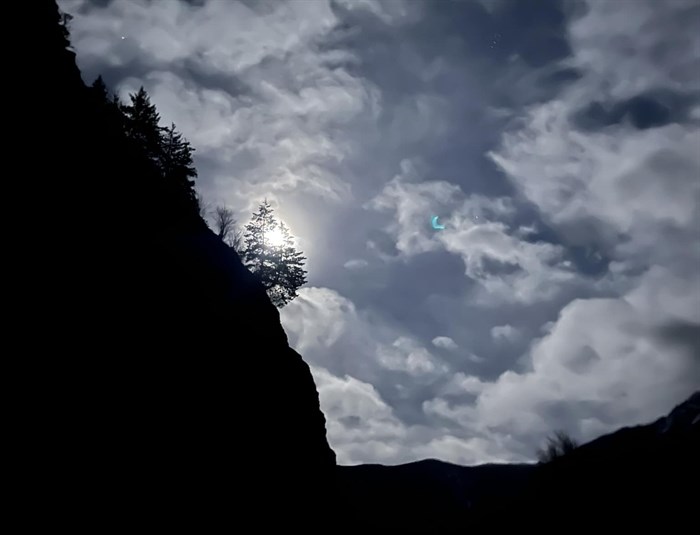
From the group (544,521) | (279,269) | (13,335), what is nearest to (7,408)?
(13,335)

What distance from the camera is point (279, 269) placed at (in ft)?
119

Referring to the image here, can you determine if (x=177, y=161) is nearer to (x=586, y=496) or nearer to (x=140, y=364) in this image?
(x=140, y=364)

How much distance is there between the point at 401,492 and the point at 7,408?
338 feet

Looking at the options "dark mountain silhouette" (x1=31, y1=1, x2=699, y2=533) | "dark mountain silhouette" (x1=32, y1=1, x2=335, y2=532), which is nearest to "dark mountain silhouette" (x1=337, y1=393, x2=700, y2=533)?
"dark mountain silhouette" (x1=31, y1=1, x2=699, y2=533)

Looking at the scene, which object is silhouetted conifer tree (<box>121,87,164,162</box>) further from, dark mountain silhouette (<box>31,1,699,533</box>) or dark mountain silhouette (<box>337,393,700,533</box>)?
dark mountain silhouette (<box>337,393,700,533</box>)

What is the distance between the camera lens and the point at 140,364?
15.6 meters

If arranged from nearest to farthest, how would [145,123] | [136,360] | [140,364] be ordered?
[136,360] < [140,364] < [145,123]

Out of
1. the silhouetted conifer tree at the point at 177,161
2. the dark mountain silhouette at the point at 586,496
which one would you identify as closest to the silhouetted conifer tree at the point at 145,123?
the silhouetted conifer tree at the point at 177,161

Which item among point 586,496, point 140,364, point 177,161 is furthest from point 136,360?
point 586,496

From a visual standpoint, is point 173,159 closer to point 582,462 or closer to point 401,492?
point 582,462

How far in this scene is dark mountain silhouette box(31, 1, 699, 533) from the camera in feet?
40.4

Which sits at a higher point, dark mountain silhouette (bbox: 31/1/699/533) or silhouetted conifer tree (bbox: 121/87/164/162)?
silhouetted conifer tree (bbox: 121/87/164/162)

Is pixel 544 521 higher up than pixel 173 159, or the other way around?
pixel 173 159

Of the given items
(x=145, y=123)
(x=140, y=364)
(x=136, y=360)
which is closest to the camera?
(x=136, y=360)
